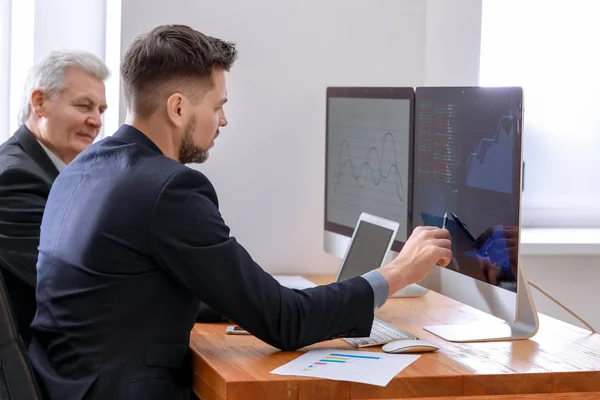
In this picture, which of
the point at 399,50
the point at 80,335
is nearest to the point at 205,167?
the point at 399,50

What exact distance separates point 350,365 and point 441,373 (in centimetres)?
16

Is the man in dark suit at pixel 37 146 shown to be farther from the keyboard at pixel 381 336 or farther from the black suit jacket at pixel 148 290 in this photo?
the keyboard at pixel 381 336

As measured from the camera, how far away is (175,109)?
1879 millimetres

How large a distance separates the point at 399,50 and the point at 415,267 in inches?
48.4

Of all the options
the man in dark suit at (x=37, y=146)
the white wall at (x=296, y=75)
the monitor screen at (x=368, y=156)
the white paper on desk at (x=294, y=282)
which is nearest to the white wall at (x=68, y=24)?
the white wall at (x=296, y=75)

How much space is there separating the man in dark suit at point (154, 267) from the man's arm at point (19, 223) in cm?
33

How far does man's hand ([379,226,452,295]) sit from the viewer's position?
1.93 m

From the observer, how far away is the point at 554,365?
183 centimetres

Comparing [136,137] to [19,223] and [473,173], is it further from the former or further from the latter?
[473,173]

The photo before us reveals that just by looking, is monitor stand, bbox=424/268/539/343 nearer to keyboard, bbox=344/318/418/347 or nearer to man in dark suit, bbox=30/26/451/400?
keyboard, bbox=344/318/418/347

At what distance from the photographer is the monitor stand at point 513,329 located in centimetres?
203

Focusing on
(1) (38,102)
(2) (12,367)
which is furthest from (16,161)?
(2) (12,367)

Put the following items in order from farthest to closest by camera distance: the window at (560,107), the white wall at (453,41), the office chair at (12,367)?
the window at (560,107)
the white wall at (453,41)
the office chair at (12,367)

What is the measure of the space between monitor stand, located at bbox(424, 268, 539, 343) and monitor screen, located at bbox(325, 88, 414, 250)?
1.13ft
